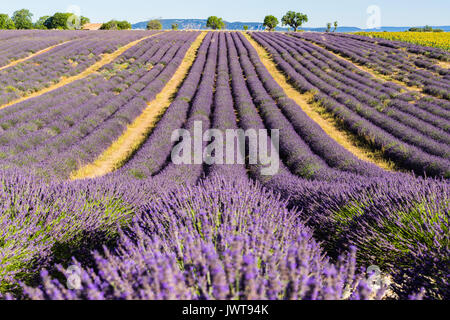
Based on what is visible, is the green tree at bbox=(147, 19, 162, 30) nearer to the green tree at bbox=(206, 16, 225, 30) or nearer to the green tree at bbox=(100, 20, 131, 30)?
the green tree at bbox=(100, 20, 131, 30)

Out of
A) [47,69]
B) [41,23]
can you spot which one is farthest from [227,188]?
[41,23]

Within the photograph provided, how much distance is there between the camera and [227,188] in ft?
9.50

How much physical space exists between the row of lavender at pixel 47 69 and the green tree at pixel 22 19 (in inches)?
2221

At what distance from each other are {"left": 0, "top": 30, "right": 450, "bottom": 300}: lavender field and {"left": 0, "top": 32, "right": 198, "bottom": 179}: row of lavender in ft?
0.22

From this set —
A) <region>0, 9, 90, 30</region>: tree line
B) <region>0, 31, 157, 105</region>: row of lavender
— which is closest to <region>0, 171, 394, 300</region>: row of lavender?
<region>0, 31, 157, 105</region>: row of lavender

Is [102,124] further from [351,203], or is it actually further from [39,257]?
[351,203]

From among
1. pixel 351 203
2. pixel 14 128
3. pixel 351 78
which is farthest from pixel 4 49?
pixel 351 203

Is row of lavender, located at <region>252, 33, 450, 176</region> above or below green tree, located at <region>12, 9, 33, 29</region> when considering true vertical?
below

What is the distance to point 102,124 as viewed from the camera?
Result: 30.8ft

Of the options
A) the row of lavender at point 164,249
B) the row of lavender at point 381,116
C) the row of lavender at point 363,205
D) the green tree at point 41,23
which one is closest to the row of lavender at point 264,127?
the row of lavender at point 363,205

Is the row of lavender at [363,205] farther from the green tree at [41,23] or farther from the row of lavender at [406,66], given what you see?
the green tree at [41,23]

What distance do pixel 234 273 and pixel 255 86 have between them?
Answer: 13743 millimetres

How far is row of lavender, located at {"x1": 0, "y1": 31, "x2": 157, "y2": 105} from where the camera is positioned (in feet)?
47.8

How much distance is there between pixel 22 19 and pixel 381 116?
84451 millimetres
